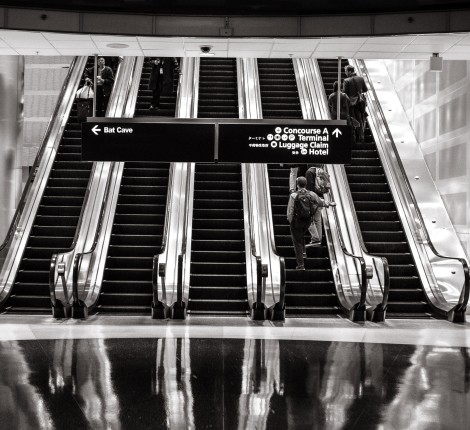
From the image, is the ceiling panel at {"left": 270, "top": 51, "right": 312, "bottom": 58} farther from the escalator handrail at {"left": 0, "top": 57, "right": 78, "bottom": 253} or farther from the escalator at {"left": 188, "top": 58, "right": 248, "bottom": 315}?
the escalator handrail at {"left": 0, "top": 57, "right": 78, "bottom": 253}

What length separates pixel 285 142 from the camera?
9961 millimetres

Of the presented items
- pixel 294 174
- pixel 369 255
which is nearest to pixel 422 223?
pixel 369 255

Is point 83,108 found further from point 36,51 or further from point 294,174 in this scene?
Answer: point 294,174

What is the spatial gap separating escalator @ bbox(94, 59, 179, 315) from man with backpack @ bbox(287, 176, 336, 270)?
221cm

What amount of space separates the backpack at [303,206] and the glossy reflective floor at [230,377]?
7.08 feet

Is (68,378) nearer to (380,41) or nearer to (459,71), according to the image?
(380,41)

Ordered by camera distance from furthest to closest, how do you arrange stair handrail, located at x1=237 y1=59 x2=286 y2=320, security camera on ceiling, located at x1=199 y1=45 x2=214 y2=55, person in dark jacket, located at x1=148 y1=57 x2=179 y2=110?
person in dark jacket, located at x1=148 y1=57 x2=179 y2=110 → security camera on ceiling, located at x1=199 y1=45 x2=214 y2=55 → stair handrail, located at x1=237 y1=59 x2=286 y2=320

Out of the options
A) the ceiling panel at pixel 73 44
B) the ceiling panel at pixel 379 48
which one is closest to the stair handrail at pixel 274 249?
the ceiling panel at pixel 379 48

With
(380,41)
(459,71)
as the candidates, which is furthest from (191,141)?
(459,71)

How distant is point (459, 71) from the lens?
13.5 meters

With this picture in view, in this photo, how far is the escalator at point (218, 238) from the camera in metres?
11.1

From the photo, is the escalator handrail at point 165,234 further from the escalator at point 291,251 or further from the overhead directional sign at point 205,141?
the escalator at point 291,251

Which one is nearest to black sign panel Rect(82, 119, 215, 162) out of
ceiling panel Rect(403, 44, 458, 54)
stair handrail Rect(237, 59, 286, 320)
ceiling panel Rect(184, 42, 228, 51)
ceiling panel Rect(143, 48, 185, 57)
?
ceiling panel Rect(184, 42, 228, 51)

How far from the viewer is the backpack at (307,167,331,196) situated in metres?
12.5
